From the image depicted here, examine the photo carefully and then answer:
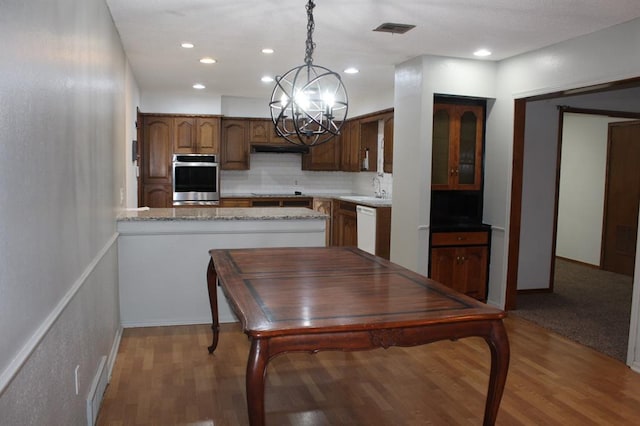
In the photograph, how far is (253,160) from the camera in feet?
27.2

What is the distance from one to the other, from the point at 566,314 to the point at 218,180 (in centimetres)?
483

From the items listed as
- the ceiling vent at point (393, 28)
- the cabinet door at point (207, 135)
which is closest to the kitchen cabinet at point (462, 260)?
the ceiling vent at point (393, 28)

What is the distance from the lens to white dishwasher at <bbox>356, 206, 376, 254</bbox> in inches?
243

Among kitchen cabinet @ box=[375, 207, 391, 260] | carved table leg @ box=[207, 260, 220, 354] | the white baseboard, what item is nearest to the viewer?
the white baseboard

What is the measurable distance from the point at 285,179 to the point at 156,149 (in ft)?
6.87

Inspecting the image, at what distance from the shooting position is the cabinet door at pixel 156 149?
7.34 meters

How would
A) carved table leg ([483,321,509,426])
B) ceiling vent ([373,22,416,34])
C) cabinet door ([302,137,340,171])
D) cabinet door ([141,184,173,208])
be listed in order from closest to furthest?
carved table leg ([483,321,509,426]), ceiling vent ([373,22,416,34]), cabinet door ([141,184,173,208]), cabinet door ([302,137,340,171])

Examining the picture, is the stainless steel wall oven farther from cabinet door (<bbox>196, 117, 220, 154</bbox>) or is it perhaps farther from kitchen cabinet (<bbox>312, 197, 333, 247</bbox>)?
kitchen cabinet (<bbox>312, 197, 333, 247</bbox>)

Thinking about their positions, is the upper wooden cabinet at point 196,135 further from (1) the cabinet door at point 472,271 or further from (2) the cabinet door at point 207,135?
(1) the cabinet door at point 472,271

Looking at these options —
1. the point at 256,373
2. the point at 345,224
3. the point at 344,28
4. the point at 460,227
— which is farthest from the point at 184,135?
the point at 256,373

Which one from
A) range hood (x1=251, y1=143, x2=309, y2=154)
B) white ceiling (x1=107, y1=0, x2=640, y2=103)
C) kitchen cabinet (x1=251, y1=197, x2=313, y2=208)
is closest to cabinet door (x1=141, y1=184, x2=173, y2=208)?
kitchen cabinet (x1=251, y1=197, x2=313, y2=208)

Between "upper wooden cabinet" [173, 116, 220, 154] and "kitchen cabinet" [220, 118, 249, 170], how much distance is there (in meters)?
0.23

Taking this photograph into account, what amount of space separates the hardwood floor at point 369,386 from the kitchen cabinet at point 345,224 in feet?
10.3

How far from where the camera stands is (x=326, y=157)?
8.17m
